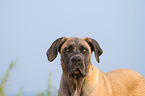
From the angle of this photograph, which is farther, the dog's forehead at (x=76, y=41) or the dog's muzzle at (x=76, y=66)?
the dog's forehead at (x=76, y=41)

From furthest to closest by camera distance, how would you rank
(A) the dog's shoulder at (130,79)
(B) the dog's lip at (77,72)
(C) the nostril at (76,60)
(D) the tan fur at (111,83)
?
(A) the dog's shoulder at (130,79), (D) the tan fur at (111,83), (B) the dog's lip at (77,72), (C) the nostril at (76,60)

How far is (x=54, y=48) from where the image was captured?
21.8ft

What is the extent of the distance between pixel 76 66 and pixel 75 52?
0.35 metres

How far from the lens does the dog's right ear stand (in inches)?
260

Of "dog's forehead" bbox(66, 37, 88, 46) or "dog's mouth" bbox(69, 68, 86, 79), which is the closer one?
"dog's mouth" bbox(69, 68, 86, 79)

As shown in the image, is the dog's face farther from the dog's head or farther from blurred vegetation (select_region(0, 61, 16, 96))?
blurred vegetation (select_region(0, 61, 16, 96))

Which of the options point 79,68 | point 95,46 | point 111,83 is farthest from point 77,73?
point 111,83

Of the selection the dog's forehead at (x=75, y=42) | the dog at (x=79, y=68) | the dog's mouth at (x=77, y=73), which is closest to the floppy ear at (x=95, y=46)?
the dog at (x=79, y=68)

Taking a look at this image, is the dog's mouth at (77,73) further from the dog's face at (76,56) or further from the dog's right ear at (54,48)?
the dog's right ear at (54,48)

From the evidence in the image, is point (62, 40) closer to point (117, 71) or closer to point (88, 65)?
point (88, 65)

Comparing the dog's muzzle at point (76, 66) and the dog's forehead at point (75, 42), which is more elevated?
the dog's forehead at point (75, 42)

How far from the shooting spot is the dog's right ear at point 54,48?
660 cm

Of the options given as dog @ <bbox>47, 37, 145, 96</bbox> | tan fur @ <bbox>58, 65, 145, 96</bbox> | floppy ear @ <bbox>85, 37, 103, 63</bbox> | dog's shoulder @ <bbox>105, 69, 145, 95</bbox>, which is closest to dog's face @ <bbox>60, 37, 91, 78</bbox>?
dog @ <bbox>47, 37, 145, 96</bbox>

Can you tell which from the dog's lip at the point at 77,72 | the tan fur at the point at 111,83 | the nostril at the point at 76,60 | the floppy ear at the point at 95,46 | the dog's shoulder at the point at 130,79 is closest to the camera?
the nostril at the point at 76,60
